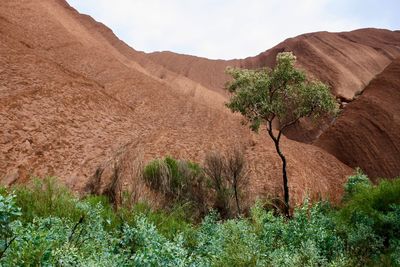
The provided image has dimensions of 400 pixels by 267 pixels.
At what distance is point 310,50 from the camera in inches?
2095

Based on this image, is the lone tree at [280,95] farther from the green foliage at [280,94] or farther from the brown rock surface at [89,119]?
the brown rock surface at [89,119]

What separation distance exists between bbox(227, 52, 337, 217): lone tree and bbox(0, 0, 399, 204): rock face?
4300mm

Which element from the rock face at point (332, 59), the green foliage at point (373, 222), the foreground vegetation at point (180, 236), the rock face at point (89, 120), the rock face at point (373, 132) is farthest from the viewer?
the rock face at point (332, 59)

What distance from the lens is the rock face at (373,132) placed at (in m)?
30.8

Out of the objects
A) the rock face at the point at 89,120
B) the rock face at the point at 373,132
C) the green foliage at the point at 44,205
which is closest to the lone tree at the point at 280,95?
the rock face at the point at 89,120

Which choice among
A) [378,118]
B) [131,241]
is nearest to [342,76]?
[378,118]

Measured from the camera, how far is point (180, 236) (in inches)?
288

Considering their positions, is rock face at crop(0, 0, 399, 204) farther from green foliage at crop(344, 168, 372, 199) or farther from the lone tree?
the lone tree

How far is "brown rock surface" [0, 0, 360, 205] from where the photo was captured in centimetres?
2120

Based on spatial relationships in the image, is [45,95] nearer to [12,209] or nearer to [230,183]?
[230,183]

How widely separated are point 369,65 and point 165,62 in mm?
27344

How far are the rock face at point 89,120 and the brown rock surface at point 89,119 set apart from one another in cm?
7

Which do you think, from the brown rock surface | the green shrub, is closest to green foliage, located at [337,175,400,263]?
the green shrub

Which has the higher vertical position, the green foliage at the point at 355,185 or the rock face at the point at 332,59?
the rock face at the point at 332,59
